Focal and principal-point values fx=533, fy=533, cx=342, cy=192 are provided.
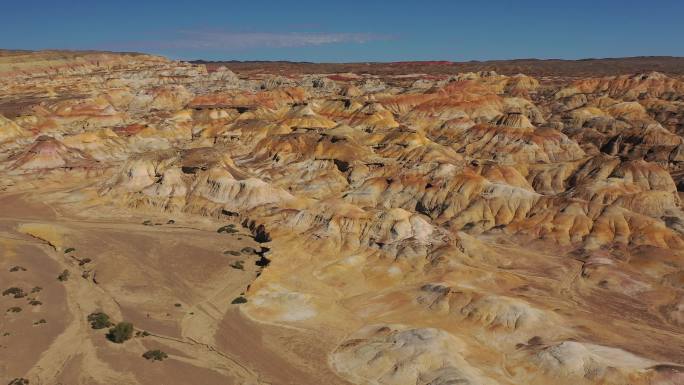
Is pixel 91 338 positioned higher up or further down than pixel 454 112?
further down

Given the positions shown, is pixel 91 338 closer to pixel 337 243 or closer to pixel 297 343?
pixel 297 343

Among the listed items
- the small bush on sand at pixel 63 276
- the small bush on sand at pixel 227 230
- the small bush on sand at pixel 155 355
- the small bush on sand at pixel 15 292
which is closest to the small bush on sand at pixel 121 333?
the small bush on sand at pixel 155 355

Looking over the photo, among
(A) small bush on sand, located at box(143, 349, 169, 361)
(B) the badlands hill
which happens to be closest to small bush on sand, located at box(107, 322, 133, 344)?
(B) the badlands hill

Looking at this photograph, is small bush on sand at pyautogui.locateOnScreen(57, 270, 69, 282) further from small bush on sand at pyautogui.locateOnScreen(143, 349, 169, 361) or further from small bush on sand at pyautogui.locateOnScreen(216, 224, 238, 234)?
small bush on sand at pyautogui.locateOnScreen(216, 224, 238, 234)

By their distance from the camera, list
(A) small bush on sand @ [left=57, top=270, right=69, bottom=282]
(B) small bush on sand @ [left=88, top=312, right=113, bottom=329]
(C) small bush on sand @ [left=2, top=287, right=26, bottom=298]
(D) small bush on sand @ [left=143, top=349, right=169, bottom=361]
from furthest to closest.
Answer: (A) small bush on sand @ [left=57, top=270, right=69, bottom=282] → (C) small bush on sand @ [left=2, top=287, right=26, bottom=298] → (B) small bush on sand @ [left=88, top=312, right=113, bottom=329] → (D) small bush on sand @ [left=143, top=349, right=169, bottom=361]

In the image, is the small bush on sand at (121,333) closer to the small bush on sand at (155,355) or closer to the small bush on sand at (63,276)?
the small bush on sand at (155,355)

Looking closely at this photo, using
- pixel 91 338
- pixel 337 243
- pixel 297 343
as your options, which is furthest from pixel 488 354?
pixel 91 338
